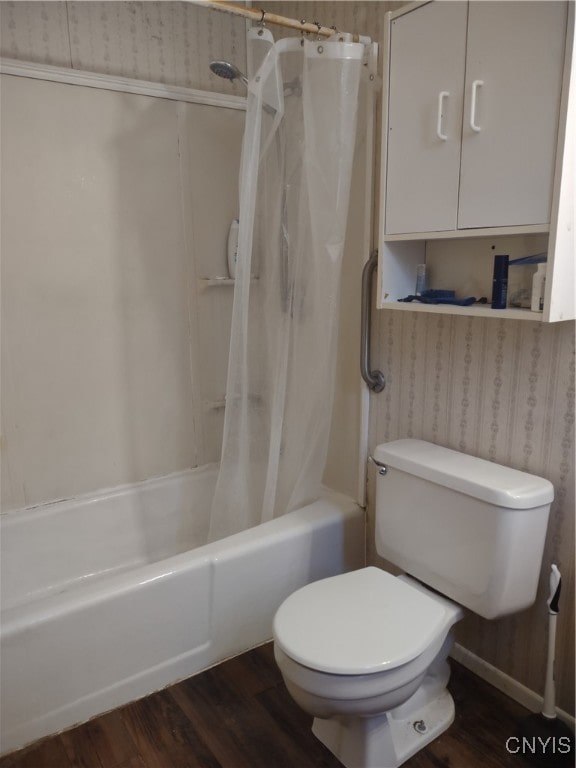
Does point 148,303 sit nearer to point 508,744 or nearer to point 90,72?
point 90,72

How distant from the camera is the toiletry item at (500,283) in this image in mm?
1342

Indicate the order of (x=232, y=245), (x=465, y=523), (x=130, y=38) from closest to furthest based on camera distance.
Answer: (x=465, y=523), (x=130, y=38), (x=232, y=245)

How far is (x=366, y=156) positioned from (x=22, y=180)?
1165 mm

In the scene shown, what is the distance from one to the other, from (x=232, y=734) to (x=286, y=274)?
137cm

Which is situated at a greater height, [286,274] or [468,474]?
[286,274]

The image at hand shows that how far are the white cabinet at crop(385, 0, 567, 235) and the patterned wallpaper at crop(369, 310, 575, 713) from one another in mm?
352

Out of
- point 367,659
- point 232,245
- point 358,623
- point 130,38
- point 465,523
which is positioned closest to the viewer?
point 367,659

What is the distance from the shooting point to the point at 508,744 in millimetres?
1479

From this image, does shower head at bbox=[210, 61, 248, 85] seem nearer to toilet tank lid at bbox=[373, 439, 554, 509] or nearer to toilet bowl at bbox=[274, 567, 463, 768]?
toilet tank lid at bbox=[373, 439, 554, 509]

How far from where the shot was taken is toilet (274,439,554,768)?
4.09 feet

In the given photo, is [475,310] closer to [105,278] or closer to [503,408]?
[503,408]

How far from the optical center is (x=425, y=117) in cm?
141

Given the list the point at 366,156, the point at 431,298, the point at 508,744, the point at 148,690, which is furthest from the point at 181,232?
the point at 508,744

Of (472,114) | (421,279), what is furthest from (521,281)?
(472,114)
